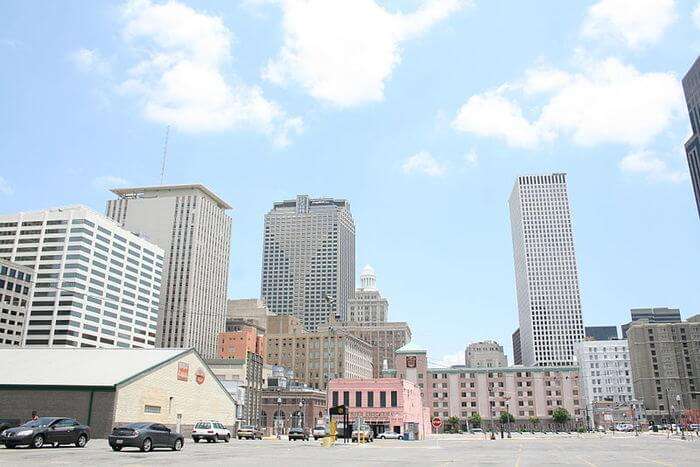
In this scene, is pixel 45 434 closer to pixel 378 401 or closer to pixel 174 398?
pixel 174 398

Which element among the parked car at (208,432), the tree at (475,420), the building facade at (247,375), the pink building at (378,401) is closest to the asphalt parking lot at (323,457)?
the parked car at (208,432)

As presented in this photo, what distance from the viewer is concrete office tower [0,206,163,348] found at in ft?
568

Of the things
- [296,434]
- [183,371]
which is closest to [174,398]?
[183,371]

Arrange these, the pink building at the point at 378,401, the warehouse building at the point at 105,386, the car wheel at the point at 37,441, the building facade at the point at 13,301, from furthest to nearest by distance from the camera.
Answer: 1. the building facade at the point at 13,301
2. the pink building at the point at 378,401
3. the warehouse building at the point at 105,386
4. the car wheel at the point at 37,441

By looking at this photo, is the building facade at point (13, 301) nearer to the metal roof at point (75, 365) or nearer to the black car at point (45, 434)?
the metal roof at point (75, 365)

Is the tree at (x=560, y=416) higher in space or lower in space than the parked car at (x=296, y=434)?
higher

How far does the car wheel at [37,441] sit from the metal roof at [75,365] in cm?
1721

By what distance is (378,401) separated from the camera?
98.1 meters

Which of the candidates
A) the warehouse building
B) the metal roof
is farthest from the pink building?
the metal roof

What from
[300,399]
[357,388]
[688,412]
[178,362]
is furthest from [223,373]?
Answer: [688,412]

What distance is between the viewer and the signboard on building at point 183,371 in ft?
184

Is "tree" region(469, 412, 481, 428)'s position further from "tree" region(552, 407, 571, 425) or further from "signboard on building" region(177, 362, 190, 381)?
"signboard on building" region(177, 362, 190, 381)

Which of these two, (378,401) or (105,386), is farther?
(378,401)

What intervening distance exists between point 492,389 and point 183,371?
409ft
